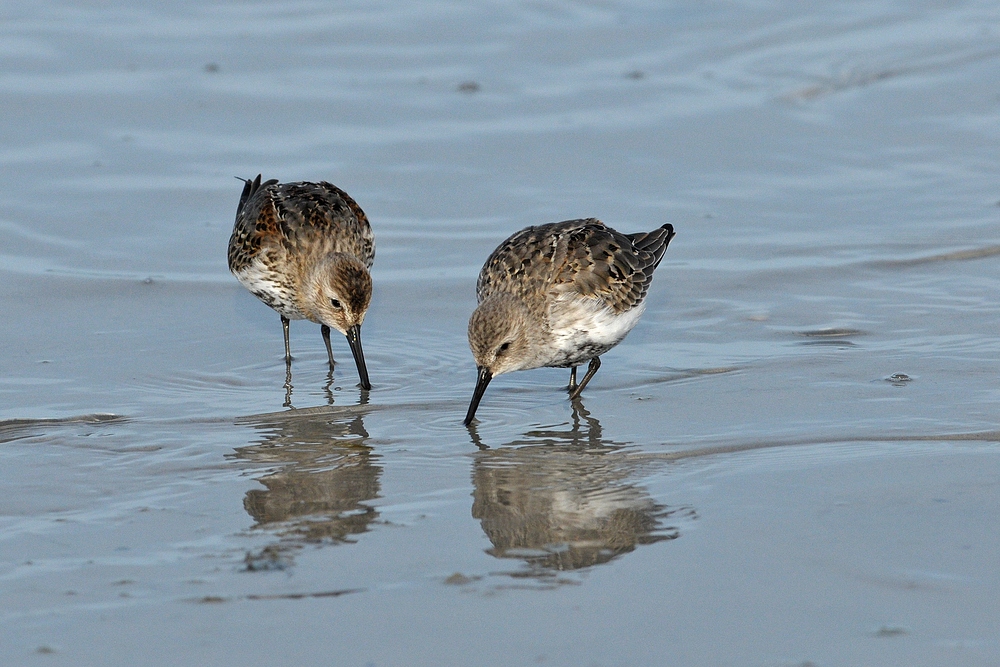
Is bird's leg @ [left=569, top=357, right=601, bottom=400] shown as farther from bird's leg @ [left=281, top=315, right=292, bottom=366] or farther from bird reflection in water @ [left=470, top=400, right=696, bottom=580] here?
bird's leg @ [left=281, top=315, right=292, bottom=366]

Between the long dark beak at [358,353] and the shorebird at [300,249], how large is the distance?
0.06m

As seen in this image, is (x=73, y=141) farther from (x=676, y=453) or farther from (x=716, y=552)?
(x=716, y=552)

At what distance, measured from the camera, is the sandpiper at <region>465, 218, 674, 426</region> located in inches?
261

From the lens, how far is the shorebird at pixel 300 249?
7.69 metres

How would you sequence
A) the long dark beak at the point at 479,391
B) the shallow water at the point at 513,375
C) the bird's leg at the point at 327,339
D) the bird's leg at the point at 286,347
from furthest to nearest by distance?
the bird's leg at the point at 327,339, the bird's leg at the point at 286,347, the long dark beak at the point at 479,391, the shallow water at the point at 513,375

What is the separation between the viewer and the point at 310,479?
229 inches

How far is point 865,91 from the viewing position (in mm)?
12625

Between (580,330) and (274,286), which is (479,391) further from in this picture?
(274,286)

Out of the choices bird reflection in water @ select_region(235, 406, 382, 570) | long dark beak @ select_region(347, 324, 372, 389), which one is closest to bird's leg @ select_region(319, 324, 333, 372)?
long dark beak @ select_region(347, 324, 372, 389)

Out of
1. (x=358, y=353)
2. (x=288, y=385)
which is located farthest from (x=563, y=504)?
(x=288, y=385)

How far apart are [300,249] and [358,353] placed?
1.04m

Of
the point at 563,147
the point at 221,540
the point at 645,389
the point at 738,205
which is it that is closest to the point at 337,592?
the point at 221,540

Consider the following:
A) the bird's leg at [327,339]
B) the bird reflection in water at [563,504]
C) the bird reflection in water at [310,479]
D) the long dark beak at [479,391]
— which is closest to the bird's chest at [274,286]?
the bird's leg at [327,339]

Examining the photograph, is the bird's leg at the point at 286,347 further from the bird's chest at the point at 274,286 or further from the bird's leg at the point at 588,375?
the bird's leg at the point at 588,375
